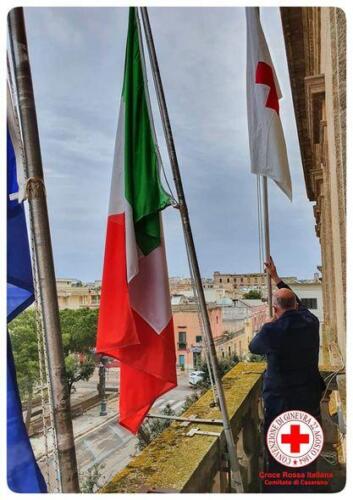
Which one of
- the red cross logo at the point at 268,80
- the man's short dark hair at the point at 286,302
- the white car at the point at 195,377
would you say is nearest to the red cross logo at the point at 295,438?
the man's short dark hair at the point at 286,302

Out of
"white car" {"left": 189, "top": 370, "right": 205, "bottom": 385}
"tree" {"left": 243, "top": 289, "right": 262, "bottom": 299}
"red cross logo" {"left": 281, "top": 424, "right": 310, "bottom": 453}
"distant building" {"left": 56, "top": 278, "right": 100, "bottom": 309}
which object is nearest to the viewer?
"red cross logo" {"left": 281, "top": 424, "right": 310, "bottom": 453}

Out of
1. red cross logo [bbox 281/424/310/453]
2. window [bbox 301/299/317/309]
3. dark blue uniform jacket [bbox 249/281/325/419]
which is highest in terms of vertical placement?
window [bbox 301/299/317/309]

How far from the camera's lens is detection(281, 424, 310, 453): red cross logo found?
1.40 m

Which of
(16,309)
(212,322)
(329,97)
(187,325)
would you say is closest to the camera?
(16,309)

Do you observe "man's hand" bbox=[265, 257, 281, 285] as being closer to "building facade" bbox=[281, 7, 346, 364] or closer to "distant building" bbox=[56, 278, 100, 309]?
"building facade" bbox=[281, 7, 346, 364]

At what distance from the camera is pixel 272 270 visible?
5.74 ft

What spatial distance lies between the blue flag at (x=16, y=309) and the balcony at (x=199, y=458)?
27 centimetres

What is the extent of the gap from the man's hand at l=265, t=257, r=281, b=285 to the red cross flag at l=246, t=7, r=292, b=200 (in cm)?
30

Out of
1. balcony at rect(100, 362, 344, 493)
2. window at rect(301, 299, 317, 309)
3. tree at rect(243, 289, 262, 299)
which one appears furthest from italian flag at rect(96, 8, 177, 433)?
window at rect(301, 299, 317, 309)

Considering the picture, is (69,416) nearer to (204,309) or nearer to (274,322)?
(204,309)

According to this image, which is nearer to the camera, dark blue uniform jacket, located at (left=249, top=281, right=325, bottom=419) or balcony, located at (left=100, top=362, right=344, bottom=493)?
balcony, located at (left=100, top=362, right=344, bottom=493)

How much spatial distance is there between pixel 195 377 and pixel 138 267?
5.85 feet

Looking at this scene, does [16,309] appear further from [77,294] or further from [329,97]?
[329,97]

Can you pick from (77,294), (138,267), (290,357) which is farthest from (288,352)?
(77,294)
